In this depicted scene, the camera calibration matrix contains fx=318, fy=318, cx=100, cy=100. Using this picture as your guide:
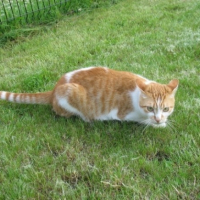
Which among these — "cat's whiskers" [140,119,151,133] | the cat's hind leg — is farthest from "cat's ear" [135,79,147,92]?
the cat's hind leg

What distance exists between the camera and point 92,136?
10.4 feet

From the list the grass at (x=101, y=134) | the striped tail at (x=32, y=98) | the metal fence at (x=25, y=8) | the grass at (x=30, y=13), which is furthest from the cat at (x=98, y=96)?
the metal fence at (x=25, y=8)

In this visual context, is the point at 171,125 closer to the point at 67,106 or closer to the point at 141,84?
the point at 141,84

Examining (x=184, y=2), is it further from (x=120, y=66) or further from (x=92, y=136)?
(x=92, y=136)

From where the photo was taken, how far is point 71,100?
3432 millimetres

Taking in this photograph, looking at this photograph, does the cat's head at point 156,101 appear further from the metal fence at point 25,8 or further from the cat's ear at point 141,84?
the metal fence at point 25,8

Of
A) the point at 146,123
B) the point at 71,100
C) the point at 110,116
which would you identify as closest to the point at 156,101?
the point at 146,123

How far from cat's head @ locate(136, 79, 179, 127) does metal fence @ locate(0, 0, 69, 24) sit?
13.1 feet

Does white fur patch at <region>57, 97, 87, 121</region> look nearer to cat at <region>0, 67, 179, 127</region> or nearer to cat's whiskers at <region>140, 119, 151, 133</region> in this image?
cat at <region>0, 67, 179, 127</region>

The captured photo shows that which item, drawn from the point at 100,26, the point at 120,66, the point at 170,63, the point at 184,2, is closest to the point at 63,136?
the point at 120,66

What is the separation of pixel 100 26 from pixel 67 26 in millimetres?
694

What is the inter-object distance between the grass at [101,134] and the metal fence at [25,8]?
2.57 ft

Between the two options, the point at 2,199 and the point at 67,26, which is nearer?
the point at 2,199

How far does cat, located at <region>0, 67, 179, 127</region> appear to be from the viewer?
3.24 m
